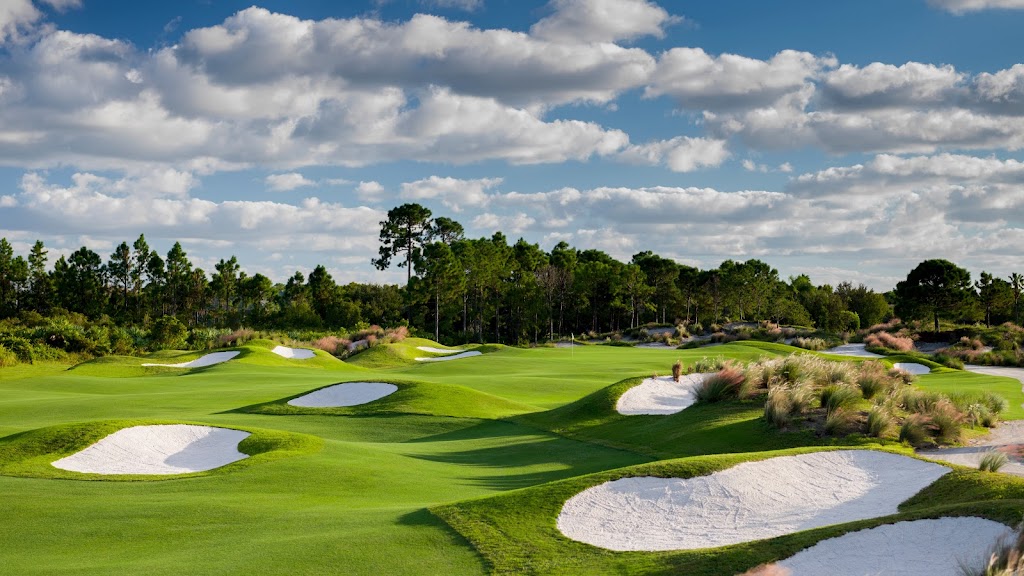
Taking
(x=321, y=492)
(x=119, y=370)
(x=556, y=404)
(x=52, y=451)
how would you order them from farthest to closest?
(x=119, y=370) < (x=556, y=404) < (x=52, y=451) < (x=321, y=492)

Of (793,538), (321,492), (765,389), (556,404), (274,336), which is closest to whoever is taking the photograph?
(793,538)

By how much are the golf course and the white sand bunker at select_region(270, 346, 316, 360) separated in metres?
16.8

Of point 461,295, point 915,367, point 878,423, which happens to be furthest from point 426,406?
point 461,295

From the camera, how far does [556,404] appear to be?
2289 centimetres

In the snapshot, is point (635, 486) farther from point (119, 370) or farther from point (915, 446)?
point (119, 370)

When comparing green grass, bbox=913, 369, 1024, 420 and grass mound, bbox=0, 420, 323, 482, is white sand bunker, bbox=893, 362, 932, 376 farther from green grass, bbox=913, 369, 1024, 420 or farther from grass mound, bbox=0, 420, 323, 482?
grass mound, bbox=0, 420, 323, 482

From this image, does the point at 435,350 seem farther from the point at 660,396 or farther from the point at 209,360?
the point at 660,396

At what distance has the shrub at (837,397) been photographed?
42.8 ft

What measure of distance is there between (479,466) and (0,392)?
1855cm

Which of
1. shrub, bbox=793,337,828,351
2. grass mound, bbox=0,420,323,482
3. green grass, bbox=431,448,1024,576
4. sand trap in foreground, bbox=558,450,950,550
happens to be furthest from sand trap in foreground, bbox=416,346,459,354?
green grass, bbox=431,448,1024,576

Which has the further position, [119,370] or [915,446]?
[119,370]

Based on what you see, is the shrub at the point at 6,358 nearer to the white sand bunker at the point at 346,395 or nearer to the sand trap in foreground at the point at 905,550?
the white sand bunker at the point at 346,395

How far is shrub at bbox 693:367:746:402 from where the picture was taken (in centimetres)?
1552

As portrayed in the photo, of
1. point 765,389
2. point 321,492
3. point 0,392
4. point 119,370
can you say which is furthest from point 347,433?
point 119,370
